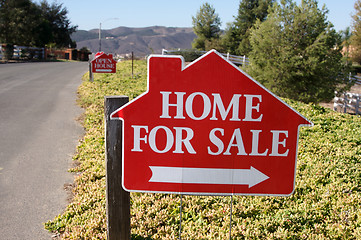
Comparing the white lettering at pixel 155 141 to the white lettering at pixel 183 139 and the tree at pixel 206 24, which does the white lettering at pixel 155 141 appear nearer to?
the white lettering at pixel 183 139

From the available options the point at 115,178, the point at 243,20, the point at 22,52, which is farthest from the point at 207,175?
the point at 243,20

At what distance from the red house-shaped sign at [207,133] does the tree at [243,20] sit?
1600 inches

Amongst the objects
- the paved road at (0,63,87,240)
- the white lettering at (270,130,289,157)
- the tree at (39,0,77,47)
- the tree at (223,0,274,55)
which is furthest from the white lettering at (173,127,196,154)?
the tree at (39,0,77,47)

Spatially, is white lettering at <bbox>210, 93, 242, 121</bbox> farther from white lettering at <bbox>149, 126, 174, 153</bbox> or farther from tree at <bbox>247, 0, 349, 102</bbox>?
tree at <bbox>247, 0, 349, 102</bbox>

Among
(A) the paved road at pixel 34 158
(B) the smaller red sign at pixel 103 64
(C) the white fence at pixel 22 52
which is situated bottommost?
(A) the paved road at pixel 34 158

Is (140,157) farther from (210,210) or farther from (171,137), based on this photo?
(210,210)

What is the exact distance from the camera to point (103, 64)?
14242 millimetres

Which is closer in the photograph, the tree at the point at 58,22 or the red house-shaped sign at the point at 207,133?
the red house-shaped sign at the point at 207,133

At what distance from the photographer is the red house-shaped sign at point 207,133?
8.08ft

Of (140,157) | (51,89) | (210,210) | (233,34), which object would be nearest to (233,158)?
(140,157)

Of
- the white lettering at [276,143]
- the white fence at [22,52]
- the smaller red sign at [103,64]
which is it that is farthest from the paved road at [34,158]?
the white fence at [22,52]

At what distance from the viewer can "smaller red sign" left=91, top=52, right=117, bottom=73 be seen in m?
14.0

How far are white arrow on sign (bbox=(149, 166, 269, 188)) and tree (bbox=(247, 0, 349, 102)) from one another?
11787 millimetres

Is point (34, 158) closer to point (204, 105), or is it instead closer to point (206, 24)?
point (204, 105)
